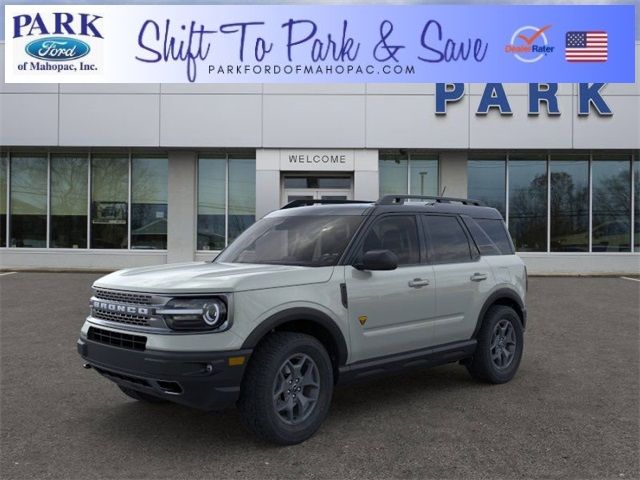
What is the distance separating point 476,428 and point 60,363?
4.76 metres

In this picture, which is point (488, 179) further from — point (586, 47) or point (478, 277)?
point (478, 277)

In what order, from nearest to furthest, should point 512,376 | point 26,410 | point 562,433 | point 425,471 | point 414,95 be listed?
point 425,471, point 562,433, point 26,410, point 512,376, point 414,95

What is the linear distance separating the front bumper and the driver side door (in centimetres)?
113

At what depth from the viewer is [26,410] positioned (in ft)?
16.5

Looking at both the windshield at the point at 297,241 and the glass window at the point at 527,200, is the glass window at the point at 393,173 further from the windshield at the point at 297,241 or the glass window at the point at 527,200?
the windshield at the point at 297,241

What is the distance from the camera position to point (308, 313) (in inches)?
171

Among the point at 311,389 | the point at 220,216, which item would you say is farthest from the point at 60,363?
the point at 220,216

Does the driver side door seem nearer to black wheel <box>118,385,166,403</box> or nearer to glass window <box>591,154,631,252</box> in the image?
black wheel <box>118,385,166,403</box>

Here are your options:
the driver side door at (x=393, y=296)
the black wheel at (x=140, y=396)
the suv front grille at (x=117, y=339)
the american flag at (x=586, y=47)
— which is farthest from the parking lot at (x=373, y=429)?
the american flag at (x=586, y=47)

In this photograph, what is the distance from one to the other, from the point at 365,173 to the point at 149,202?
7008 mm

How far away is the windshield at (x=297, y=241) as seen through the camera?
492 cm

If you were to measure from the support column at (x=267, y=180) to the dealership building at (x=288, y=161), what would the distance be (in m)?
0.04

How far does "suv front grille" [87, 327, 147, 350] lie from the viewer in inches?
161

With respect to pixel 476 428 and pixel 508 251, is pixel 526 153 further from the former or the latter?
pixel 476 428
